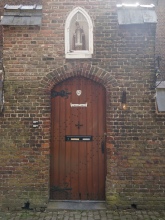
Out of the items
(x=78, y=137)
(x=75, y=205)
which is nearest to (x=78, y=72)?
(x=78, y=137)

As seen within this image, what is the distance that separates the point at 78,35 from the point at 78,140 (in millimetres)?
2423

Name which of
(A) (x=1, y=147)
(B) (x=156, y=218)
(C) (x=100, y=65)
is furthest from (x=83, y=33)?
(B) (x=156, y=218)

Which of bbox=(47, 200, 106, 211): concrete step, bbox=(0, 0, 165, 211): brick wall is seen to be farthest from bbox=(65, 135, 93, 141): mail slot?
bbox=(47, 200, 106, 211): concrete step

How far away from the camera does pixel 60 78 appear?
5.34 meters

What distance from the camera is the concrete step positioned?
5.19 metres

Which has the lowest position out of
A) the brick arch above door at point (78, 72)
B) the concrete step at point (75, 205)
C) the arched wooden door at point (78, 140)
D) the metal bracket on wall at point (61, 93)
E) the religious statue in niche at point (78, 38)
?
the concrete step at point (75, 205)

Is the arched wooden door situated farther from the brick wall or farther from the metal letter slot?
the brick wall

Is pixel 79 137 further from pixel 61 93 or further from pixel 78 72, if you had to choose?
pixel 78 72

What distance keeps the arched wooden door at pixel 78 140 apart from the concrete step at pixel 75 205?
12 centimetres

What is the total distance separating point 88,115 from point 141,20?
7.98 feet

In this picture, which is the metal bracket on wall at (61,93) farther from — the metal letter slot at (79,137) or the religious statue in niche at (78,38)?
the religious statue in niche at (78,38)

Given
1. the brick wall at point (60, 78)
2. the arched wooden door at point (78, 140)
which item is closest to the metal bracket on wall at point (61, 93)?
the arched wooden door at point (78, 140)

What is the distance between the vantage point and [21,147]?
5.32 metres

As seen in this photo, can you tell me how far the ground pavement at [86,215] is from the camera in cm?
480
